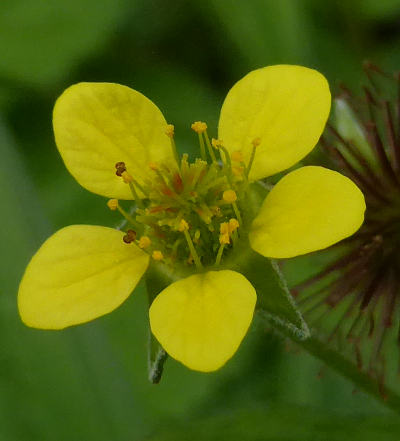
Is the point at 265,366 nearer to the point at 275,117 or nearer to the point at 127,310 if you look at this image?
the point at 127,310

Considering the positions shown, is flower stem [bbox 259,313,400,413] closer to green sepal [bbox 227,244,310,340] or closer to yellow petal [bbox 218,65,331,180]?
green sepal [bbox 227,244,310,340]

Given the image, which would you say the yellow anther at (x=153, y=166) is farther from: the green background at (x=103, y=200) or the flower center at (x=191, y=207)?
the green background at (x=103, y=200)

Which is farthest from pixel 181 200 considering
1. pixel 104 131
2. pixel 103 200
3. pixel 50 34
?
pixel 50 34

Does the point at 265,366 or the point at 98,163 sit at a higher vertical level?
the point at 98,163

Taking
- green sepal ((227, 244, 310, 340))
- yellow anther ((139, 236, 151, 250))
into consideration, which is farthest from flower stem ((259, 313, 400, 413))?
yellow anther ((139, 236, 151, 250))

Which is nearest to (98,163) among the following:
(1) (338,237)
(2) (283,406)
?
(1) (338,237)

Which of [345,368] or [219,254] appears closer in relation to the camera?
[219,254]

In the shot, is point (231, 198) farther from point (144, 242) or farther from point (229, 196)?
point (144, 242)
